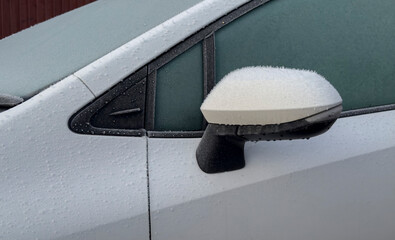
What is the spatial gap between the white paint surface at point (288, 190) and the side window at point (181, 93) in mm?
53

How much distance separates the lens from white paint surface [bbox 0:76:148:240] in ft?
5.12

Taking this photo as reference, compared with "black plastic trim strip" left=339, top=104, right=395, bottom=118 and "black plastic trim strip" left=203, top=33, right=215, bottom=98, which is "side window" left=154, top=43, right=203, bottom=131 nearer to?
"black plastic trim strip" left=203, top=33, right=215, bottom=98

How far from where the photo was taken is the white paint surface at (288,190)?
65.5 inches

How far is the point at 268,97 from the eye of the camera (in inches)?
59.4

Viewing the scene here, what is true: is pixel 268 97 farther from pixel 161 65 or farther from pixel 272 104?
pixel 161 65

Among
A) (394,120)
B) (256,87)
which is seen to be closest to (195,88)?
(256,87)

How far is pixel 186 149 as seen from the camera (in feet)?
5.73

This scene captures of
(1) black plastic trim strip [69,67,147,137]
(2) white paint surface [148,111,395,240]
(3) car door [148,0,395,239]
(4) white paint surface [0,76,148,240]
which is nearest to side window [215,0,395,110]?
(3) car door [148,0,395,239]

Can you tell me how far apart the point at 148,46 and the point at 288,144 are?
1.50 ft

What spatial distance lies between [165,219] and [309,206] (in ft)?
1.30

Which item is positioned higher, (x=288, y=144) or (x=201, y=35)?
(x=201, y=35)

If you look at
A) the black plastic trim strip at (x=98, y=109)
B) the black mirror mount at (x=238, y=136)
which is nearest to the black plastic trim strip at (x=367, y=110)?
the black mirror mount at (x=238, y=136)

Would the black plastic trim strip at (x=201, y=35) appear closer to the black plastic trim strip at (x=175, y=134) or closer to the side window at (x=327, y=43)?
the side window at (x=327, y=43)

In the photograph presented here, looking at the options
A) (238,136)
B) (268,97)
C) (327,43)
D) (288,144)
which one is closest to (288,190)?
(288,144)
